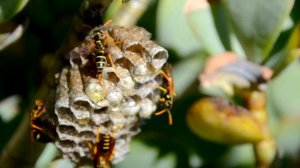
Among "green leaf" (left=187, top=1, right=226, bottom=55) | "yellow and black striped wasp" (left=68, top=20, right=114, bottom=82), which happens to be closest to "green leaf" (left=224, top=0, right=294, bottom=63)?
"green leaf" (left=187, top=1, right=226, bottom=55)

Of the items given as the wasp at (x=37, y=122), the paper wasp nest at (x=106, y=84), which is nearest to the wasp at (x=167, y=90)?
the paper wasp nest at (x=106, y=84)

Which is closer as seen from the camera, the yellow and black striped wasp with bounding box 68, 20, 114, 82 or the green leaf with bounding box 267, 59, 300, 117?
the yellow and black striped wasp with bounding box 68, 20, 114, 82

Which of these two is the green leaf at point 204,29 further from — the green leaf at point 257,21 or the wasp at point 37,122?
the wasp at point 37,122

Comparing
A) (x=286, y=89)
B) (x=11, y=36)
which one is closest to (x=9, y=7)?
(x=11, y=36)

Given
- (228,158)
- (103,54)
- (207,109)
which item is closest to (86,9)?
(103,54)

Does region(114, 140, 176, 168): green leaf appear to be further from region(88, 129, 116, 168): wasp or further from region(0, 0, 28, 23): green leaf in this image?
region(0, 0, 28, 23): green leaf

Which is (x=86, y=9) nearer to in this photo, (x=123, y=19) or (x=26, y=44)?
(x=123, y=19)
